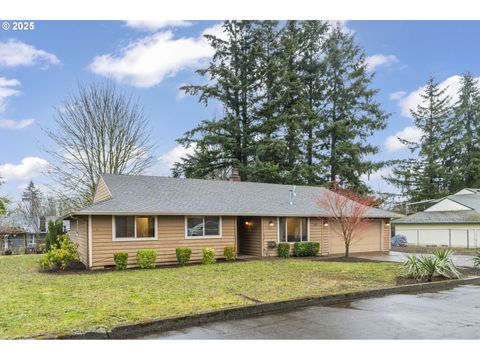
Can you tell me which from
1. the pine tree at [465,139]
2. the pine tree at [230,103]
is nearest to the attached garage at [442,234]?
the pine tree at [465,139]

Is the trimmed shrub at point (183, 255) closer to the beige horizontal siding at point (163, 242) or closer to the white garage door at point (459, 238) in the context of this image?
the beige horizontal siding at point (163, 242)

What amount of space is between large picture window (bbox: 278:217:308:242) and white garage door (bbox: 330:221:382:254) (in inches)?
66.3

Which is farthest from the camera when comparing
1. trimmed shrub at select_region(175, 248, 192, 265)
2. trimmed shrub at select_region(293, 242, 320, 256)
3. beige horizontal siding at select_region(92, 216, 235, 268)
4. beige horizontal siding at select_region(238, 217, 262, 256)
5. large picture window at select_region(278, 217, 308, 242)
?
large picture window at select_region(278, 217, 308, 242)

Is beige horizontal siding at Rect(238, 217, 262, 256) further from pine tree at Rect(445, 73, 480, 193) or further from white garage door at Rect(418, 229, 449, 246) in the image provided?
pine tree at Rect(445, 73, 480, 193)

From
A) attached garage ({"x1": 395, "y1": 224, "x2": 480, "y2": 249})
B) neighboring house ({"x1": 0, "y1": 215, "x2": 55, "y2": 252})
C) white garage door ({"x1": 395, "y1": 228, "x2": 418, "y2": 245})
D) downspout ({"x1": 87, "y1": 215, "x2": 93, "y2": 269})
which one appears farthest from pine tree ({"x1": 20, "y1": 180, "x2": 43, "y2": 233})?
attached garage ({"x1": 395, "y1": 224, "x2": 480, "y2": 249})

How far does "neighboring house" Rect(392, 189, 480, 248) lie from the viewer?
82.2 feet

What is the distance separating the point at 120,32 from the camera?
1120 centimetres

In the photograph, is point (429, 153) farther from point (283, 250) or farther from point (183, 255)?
point (183, 255)

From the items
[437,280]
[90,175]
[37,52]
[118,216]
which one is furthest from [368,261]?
[90,175]

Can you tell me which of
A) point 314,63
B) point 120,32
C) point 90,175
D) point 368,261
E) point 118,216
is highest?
point 314,63

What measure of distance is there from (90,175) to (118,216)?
1051cm

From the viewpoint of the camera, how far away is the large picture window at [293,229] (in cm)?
1709

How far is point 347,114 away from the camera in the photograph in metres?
32.2
